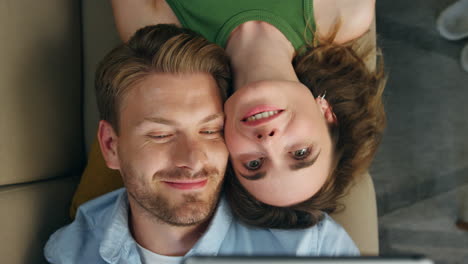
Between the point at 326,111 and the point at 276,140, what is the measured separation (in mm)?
267

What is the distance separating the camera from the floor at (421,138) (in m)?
1.62

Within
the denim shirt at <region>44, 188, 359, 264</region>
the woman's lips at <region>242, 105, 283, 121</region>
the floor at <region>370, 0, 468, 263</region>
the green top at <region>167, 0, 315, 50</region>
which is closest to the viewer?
the woman's lips at <region>242, 105, 283, 121</region>

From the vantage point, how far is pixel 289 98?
99 cm

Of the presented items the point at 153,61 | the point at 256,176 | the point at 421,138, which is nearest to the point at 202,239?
the point at 256,176

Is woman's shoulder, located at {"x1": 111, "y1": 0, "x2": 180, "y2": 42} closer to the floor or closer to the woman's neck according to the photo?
the woman's neck

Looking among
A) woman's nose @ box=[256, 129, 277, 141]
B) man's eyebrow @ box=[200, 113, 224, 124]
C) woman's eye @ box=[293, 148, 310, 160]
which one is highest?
man's eyebrow @ box=[200, 113, 224, 124]

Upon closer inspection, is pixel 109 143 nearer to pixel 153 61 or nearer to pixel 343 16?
pixel 153 61

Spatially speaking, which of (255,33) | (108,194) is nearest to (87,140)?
(108,194)

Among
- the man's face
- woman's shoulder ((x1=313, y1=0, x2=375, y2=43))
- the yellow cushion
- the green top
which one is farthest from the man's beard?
woman's shoulder ((x1=313, y1=0, x2=375, y2=43))

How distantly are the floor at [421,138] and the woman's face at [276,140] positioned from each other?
74 centimetres

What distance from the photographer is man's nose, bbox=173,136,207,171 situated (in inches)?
38.6

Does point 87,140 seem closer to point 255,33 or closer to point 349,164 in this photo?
point 255,33

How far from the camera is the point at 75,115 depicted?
1.38 m

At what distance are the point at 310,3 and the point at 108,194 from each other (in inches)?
30.3
